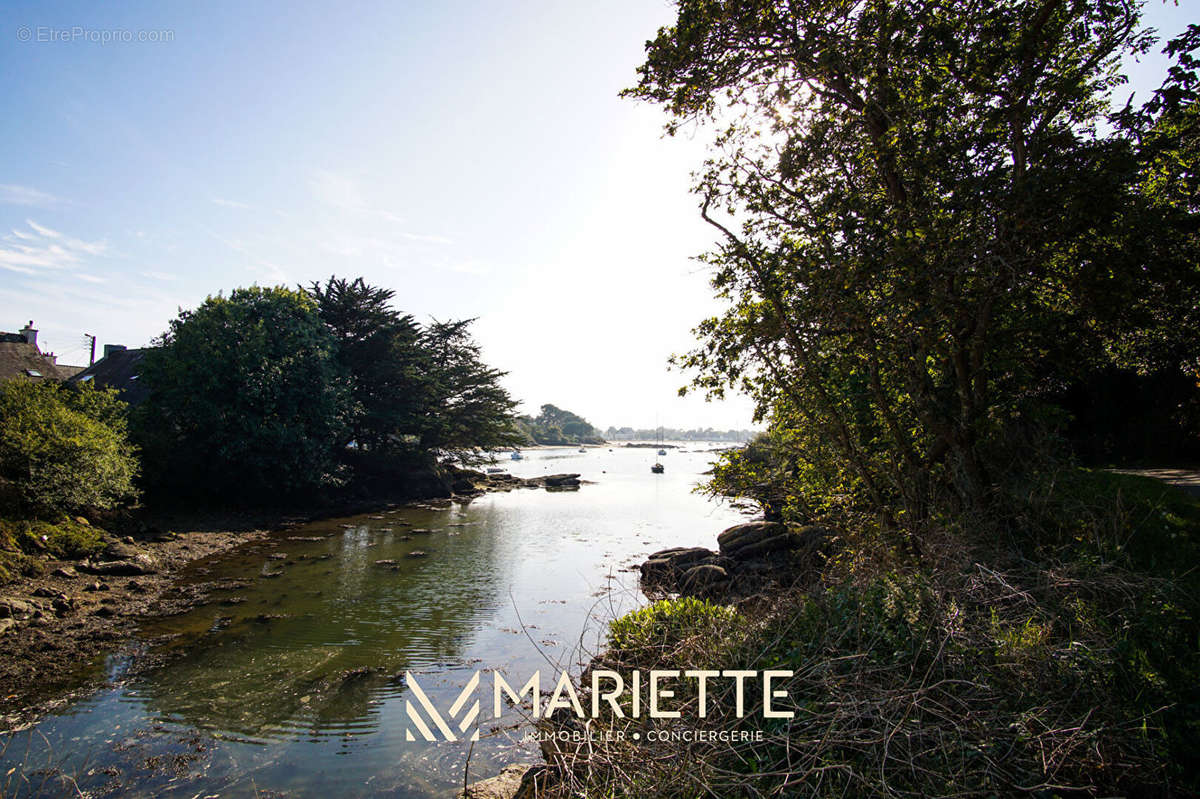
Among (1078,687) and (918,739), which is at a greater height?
(1078,687)

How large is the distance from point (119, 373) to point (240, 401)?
19.8m

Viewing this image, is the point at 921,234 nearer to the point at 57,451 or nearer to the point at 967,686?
the point at 967,686

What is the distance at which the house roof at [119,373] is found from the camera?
31.7 m

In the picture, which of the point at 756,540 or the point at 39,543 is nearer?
the point at 39,543

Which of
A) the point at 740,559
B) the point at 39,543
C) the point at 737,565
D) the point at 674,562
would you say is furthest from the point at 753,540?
the point at 39,543

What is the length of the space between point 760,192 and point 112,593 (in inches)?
614

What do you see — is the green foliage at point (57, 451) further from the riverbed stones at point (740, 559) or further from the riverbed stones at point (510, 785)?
the riverbed stones at point (740, 559)

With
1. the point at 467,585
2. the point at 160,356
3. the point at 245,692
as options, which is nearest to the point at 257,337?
the point at 160,356

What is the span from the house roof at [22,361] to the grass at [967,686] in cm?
3632

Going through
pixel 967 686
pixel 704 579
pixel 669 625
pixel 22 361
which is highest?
pixel 22 361

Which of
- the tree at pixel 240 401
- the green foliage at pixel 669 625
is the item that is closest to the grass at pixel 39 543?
the tree at pixel 240 401

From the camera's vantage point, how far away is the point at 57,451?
1444cm

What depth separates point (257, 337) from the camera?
2366cm

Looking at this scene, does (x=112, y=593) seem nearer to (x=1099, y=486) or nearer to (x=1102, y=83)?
(x=1099, y=486)
